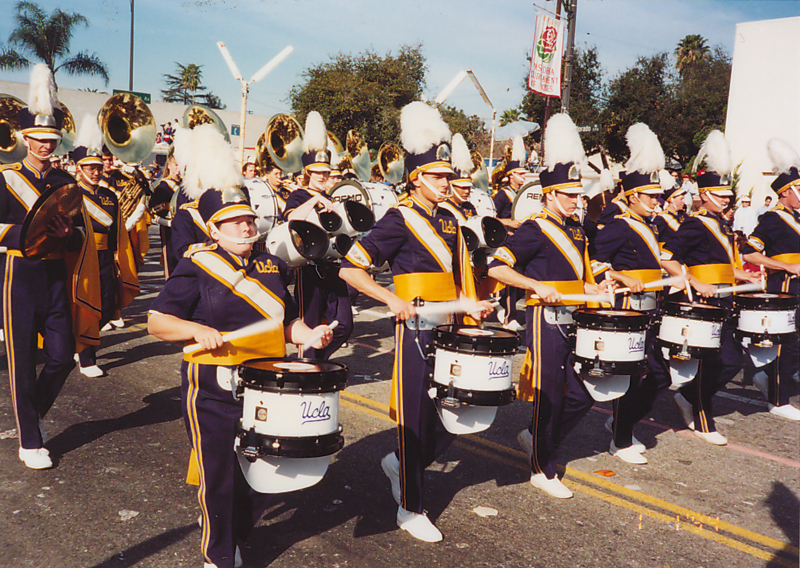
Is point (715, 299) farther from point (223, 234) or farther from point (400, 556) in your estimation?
point (223, 234)

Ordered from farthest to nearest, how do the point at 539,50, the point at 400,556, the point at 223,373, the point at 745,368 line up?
the point at 539,50 < the point at 745,368 < the point at 400,556 < the point at 223,373

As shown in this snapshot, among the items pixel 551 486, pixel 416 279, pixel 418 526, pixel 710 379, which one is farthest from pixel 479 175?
pixel 418 526

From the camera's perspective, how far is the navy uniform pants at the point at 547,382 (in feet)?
15.2

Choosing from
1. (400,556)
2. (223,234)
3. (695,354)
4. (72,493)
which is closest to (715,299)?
(695,354)

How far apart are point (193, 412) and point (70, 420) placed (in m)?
2.94

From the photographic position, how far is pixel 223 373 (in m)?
3.23

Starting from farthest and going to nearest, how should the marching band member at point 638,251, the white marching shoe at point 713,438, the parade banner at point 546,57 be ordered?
the parade banner at point 546,57 → the white marching shoe at point 713,438 → the marching band member at point 638,251

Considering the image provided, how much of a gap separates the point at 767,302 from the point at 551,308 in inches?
101

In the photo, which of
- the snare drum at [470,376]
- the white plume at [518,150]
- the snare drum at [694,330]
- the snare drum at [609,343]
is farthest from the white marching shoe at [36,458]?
the white plume at [518,150]

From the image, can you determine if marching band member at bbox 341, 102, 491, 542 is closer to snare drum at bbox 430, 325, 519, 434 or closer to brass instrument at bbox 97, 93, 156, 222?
snare drum at bbox 430, 325, 519, 434

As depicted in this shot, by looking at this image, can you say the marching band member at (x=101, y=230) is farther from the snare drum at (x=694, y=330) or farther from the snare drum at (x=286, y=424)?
the snare drum at (x=694, y=330)

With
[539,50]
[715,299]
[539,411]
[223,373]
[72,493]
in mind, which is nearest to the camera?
[223,373]

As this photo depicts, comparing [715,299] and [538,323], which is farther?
[715,299]

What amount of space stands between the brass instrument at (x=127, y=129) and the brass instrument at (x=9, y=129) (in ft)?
3.48
